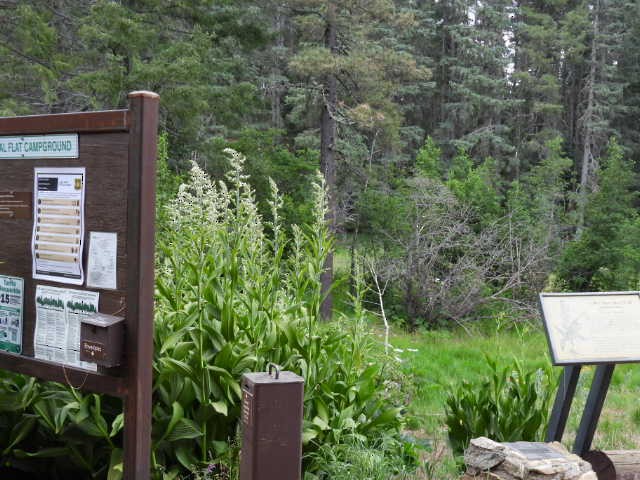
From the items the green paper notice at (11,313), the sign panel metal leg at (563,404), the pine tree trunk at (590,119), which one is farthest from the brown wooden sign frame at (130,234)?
the pine tree trunk at (590,119)

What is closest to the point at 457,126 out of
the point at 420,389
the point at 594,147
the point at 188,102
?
the point at 594,147

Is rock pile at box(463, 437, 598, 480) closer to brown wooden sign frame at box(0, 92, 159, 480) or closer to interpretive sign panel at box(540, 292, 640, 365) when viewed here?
interpretive sign panel at box(540, 292, 640, 365)

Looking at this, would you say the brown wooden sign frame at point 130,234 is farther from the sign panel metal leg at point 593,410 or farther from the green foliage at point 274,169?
the green foliage at point 274,169

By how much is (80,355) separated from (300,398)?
3.09ft

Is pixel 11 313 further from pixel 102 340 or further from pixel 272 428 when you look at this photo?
pixel 272 428

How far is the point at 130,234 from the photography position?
3.14 meters

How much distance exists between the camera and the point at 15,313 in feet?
11.8

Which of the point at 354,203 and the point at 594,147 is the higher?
the point at 594,147

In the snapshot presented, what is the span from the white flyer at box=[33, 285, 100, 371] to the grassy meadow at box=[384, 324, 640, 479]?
79.5 inches

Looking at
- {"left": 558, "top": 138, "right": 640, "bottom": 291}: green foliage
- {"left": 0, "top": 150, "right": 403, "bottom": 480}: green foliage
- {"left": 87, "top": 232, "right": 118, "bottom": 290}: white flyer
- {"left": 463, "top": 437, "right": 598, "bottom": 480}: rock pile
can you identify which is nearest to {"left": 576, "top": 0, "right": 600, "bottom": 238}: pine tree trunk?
{"left": 558, "top": 138, "right": 640, "bottom": 291}: green foliage

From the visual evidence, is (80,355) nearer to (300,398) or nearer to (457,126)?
(300,398)

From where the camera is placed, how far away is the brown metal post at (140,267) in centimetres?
309

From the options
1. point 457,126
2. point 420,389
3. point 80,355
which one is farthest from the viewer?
point 457,126

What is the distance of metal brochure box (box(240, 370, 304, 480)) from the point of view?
321 centimetres
